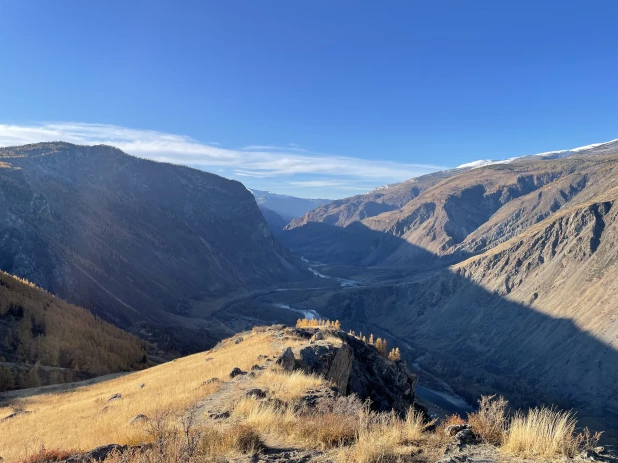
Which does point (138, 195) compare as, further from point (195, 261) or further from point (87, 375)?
point (87, 375)

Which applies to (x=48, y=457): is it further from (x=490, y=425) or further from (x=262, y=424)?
(x=490, y=425)

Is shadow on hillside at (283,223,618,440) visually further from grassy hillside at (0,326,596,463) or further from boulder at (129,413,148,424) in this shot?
boulder at (129,413,148,424)

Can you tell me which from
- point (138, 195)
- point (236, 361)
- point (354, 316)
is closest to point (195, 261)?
point (138, 195)

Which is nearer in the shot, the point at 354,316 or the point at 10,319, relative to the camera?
the point at 10,319

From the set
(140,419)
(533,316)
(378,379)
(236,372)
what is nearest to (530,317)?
(533,316)

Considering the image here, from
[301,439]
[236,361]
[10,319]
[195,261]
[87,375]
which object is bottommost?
[195,261]
